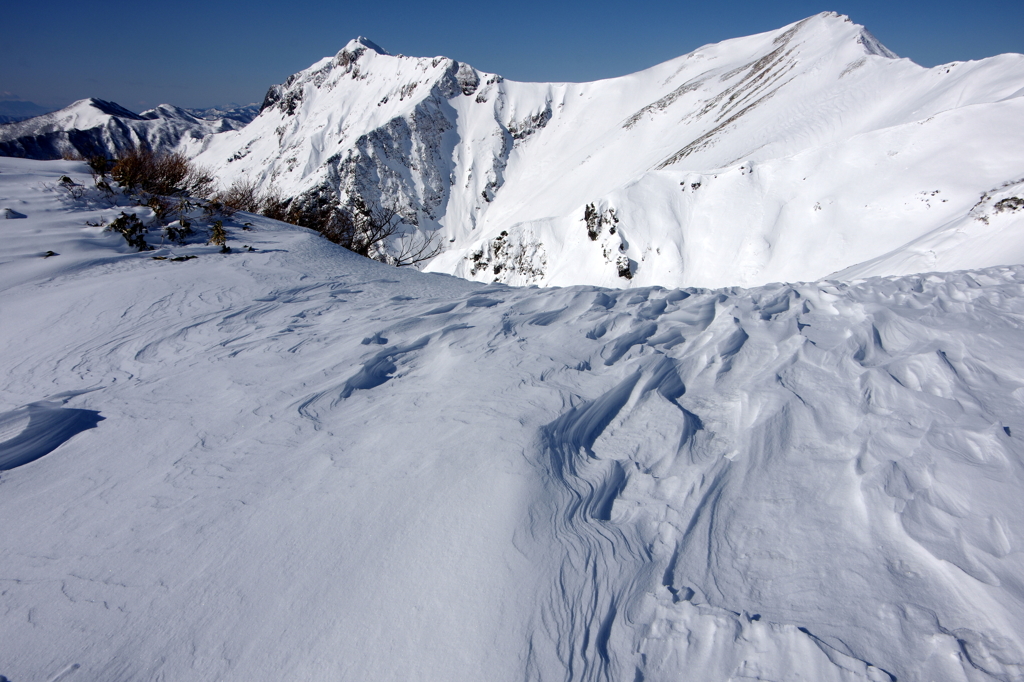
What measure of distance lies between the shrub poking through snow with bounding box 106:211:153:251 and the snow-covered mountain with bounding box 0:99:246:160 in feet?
361

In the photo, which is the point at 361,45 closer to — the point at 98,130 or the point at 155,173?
the point at 98,130

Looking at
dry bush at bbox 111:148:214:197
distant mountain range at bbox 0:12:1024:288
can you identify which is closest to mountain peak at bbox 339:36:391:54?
distant mountain range at bbox 0:12:1024:288

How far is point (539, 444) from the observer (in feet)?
6.39

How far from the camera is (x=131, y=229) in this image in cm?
480

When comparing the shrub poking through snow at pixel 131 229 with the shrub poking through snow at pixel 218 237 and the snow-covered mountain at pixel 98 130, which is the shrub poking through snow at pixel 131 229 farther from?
the snow-covered mountain at pixel 98 130

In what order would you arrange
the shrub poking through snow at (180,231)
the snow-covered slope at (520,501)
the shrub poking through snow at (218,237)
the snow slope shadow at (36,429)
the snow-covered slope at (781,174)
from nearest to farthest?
the snow-covered slope at (520,501), the snow slope shadow at (36,429), the shrub poking through snow at (180,231), the shrub poking through snow at (218,237), the snow-covered slope at (781,174)

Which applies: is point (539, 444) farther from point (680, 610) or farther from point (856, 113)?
point (856, 113)

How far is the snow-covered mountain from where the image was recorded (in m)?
91.1

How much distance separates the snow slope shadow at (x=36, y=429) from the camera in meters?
2.00

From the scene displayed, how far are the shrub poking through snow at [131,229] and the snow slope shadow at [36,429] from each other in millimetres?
3159

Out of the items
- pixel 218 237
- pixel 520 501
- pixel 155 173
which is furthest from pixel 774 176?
pixel 520 501

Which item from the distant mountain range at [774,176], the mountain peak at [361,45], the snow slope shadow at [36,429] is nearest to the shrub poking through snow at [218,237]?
the distant mountain range at [774,176]

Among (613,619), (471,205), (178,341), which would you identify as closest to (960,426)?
(613,619)

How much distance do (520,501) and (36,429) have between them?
2.22 meters
